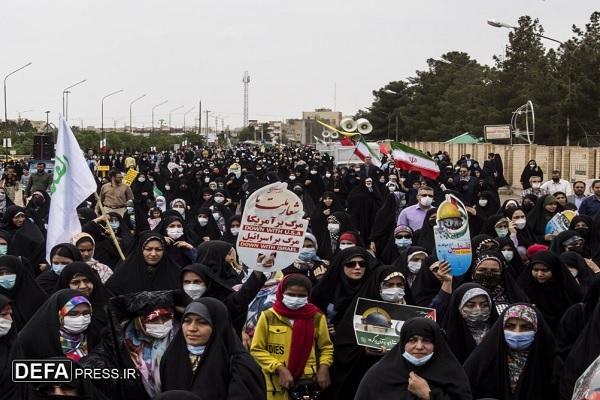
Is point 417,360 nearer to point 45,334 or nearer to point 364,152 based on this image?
point 45,334

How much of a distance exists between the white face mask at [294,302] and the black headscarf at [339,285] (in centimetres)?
77

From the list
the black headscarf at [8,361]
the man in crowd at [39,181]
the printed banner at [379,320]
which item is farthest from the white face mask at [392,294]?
the man in crowd at [39,181]

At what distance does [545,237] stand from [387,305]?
4.69 m

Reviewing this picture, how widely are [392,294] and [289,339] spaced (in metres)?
0.70

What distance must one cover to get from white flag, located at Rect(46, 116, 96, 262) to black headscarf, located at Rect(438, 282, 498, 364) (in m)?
4.07

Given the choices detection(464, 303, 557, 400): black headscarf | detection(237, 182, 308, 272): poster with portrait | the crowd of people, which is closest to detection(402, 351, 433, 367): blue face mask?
the crowd of people

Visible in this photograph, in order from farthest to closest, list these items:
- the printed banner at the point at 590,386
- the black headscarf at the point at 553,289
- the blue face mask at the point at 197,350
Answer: the black headscarf at the point at 553,289, the blue face mask at the point at 197,350, the printed banner at the point at 590,386

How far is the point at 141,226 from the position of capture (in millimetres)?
10875

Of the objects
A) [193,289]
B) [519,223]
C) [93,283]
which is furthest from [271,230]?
[519,223]

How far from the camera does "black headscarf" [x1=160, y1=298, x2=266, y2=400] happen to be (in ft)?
13.9

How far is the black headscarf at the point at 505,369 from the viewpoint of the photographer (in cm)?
474

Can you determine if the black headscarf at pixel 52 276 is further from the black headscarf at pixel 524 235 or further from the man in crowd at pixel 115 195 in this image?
the man in crowd at pixel 115 195

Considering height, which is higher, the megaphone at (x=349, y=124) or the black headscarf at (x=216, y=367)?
the megaphone at (x=349, y=124)

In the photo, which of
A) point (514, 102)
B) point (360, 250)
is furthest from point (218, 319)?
point (514, 102)
